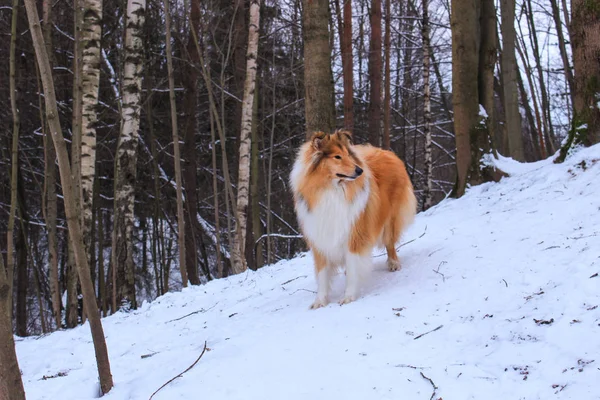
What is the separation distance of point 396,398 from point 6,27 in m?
13.8

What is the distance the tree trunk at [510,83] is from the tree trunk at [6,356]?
1386 centimetres

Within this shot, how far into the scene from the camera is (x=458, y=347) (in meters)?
3.58

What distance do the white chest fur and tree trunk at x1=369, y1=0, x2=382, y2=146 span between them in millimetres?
9704

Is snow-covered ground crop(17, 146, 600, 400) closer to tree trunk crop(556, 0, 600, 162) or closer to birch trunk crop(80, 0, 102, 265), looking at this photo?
tree trunk crop(556, 0, 600, 162)

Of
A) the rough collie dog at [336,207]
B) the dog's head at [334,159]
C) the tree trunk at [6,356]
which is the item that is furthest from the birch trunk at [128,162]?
the tree trunk at [6,356]

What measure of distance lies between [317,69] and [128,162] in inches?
151

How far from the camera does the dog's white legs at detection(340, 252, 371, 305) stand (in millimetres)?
5137

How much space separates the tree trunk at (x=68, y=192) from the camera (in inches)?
139

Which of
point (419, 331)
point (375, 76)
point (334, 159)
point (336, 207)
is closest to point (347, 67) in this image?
point (375, 76)

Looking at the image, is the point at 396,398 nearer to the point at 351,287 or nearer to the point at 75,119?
the point at 351,287

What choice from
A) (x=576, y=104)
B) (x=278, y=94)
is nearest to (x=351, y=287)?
(x=576, y=104)

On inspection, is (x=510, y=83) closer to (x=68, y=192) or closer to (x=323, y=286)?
(x=323, y=286)

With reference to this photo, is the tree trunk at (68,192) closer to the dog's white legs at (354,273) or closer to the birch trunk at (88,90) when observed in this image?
the dog's white legs at (354,273)

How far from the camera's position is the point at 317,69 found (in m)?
7.35
